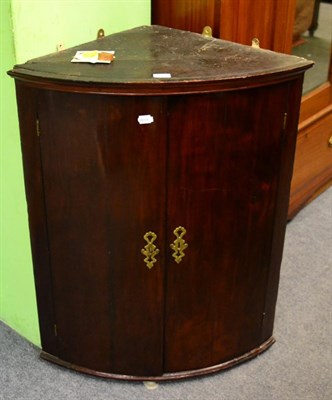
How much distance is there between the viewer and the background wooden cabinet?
6.27 feet

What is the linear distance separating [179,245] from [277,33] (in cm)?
92

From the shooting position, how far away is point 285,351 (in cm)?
204

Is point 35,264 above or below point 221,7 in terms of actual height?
below

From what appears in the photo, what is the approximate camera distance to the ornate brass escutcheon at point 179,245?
1.69m

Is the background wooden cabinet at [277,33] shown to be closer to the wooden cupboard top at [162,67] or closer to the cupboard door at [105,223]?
the wooden cupboard top at [162,67]

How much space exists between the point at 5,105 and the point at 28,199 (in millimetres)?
266

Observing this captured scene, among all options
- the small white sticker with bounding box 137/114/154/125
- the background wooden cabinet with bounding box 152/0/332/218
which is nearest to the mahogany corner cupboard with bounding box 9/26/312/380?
the small white sticker with bounding box 137/114/154/125

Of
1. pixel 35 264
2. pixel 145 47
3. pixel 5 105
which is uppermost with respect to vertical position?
pixel 145 47

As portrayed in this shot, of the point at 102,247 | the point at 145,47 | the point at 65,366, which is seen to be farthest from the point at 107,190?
the point at 65,366

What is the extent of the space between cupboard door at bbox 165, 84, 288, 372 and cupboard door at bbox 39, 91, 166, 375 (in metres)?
0.05

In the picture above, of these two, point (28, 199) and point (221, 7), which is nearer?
point (28, 199)

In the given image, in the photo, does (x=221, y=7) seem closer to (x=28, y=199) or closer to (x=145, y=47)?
(x=145, y=47)

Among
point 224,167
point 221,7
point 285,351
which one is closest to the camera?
point 224,167

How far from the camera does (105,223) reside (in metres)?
1.67
